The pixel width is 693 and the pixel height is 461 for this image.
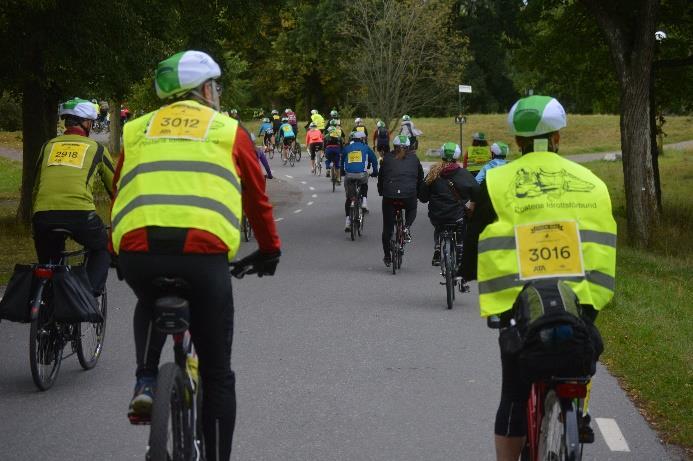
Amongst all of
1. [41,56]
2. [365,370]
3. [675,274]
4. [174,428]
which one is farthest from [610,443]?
[41,56]

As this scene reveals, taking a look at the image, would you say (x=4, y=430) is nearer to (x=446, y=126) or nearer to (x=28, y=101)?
(x=28, y=101)

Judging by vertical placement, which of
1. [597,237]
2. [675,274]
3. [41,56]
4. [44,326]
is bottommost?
[675,274]

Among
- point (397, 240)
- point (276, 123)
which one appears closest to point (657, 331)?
point (397, 240)

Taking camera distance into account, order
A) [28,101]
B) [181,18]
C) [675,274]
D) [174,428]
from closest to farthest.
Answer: [174,428], [675,274], [28,101], [181,18]

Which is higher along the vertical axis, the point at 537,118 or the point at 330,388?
the point at 537,118

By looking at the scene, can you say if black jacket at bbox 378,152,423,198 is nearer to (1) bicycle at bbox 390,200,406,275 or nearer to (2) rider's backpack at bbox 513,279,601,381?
(1) bicycle at bbox 390,200,406,275

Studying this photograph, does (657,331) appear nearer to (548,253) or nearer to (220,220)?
(548,253)

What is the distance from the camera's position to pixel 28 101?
69.6 ft

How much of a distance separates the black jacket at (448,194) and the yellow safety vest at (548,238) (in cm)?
862

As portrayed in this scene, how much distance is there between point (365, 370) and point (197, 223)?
4573 mm

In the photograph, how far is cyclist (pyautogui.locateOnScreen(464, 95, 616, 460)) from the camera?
15.5ft

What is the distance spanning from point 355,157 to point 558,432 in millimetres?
15765

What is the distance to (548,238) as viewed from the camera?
471 centimetres

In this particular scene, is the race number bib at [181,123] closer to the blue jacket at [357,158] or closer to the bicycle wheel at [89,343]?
the bicycle wheel at [89,343]
